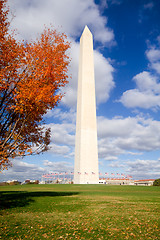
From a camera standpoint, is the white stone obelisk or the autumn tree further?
the white stone obelisk

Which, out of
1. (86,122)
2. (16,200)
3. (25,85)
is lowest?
(16,200)

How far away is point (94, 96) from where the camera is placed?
47938mm

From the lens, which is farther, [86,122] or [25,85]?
[86,122]

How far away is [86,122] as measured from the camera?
45.9 m

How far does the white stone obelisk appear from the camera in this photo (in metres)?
43.8

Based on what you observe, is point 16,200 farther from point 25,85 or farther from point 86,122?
point 86,122

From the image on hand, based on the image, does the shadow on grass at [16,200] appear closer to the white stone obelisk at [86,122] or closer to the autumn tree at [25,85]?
the autumn tree at [25,85]

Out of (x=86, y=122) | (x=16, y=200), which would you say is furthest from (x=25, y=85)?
(x=86, y=122)

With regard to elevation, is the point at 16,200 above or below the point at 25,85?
below

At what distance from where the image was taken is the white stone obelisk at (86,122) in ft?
144

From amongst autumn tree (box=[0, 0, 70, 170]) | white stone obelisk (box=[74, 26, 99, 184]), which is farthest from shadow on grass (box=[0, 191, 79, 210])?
white stone obelisk (box=[74, 26, 99, 184])

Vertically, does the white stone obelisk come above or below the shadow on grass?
above

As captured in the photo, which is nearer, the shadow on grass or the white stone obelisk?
the shadow on grass

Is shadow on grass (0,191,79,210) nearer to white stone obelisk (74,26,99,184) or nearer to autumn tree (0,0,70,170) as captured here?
autumn tree (0,0,70,170)
